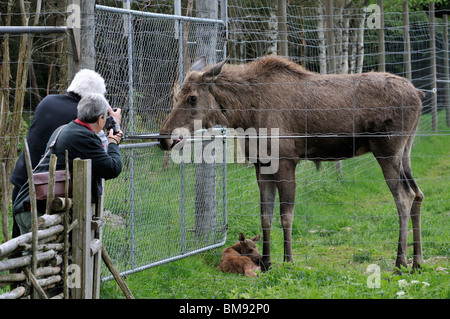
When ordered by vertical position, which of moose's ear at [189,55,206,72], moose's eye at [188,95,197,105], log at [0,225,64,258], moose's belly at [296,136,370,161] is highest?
moose's ear at [189,55,206,72]

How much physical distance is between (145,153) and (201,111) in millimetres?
887

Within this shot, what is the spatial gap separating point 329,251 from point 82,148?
476 cm

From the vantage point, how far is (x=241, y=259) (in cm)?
750

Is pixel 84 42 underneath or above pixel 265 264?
above

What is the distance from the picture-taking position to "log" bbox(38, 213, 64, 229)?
4.23 metres

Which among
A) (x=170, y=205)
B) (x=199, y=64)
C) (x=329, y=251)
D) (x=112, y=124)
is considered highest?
(x=199, y=64)

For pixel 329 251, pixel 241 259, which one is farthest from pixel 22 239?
pixel 329 251

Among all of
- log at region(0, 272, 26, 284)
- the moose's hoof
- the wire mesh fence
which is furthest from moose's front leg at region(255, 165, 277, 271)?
log at region(0, 272, 26, 284)

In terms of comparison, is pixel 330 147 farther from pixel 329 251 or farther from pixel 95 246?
pixel 95 246

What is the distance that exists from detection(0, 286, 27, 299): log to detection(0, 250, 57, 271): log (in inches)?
6.0

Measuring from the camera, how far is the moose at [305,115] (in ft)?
24.0

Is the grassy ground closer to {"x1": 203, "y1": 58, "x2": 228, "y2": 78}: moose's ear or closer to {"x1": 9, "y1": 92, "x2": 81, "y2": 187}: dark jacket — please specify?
{"x1": 9, "y1": 92, "x2": 81, "y2": 187}: dark jacket
